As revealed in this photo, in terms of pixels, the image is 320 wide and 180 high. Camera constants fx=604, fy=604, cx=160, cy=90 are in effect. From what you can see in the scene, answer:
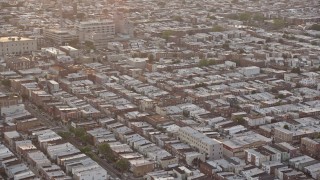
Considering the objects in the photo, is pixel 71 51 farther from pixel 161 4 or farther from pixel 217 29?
pixel 161 4

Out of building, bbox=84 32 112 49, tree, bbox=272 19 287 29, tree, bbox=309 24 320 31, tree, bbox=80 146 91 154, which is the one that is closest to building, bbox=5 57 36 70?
building, bbox=84 32 112 49

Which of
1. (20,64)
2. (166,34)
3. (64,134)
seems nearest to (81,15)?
(166,34)

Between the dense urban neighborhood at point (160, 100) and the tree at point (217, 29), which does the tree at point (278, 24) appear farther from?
the tree at point (217, 29)

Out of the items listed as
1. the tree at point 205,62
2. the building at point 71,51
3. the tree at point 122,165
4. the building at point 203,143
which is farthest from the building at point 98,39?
the tree at point 122,165

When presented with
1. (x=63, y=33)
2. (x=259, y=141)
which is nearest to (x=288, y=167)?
(x=259, y=141)

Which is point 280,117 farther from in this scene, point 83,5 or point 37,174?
point 83,5

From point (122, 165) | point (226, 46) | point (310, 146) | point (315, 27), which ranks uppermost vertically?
point (315, 27)
